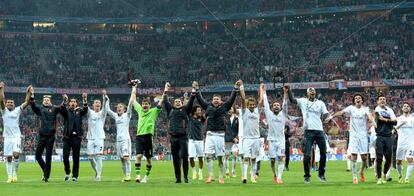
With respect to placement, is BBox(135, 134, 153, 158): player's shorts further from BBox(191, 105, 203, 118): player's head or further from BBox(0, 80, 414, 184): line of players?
BBox(191, 105, 203, 118): player's head

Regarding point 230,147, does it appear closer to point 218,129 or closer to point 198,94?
point 218,129

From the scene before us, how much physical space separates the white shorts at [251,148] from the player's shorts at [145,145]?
10.4 feet

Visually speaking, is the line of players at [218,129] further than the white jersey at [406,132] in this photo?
No

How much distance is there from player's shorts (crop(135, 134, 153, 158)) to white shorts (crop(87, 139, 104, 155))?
1.91 m

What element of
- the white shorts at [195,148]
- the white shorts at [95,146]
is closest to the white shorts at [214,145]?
the white shorts at [195,148]

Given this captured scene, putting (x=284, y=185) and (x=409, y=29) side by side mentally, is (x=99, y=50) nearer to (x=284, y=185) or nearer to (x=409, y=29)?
(x=409, y=29)

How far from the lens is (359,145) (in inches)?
923

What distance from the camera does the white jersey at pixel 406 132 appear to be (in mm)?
23953

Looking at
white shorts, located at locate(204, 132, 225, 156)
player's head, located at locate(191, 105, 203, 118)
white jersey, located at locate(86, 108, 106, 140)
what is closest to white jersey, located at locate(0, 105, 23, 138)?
white jersey, located at locate(86, 108, 106, 140)

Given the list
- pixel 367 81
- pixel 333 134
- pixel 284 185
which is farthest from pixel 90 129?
pixel 367 81

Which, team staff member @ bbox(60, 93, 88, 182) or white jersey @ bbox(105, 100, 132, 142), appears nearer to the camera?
team staff member @ bbox(60, 93, 88, 182)

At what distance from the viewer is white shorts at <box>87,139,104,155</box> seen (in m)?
26.2

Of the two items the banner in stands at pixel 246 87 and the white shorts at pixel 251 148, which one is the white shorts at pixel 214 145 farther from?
the banner in stands at pixel 246 87

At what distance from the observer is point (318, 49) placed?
3238 inches
